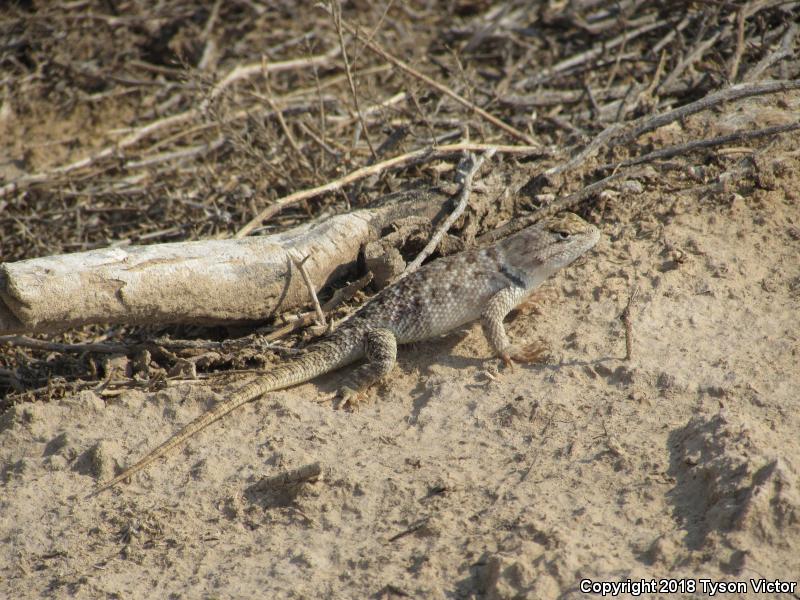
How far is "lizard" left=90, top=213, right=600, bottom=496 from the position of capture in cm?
517

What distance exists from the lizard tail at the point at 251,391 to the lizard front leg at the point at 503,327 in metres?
1.06

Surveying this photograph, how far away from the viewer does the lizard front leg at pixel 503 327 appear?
511 centimetres

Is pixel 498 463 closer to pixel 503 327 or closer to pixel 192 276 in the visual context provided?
pixel 503 327

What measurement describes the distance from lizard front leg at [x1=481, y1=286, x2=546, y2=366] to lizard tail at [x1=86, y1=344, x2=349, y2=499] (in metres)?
1.06

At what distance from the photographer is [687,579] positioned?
3484 millimetres

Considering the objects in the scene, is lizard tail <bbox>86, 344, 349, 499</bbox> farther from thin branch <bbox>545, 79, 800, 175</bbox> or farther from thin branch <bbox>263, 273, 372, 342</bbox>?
thin branch <bbox>545, 79, 800, 175</bbox>

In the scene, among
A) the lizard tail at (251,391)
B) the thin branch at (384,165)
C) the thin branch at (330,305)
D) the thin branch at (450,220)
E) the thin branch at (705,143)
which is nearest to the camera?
the lizard tail at (251,391)

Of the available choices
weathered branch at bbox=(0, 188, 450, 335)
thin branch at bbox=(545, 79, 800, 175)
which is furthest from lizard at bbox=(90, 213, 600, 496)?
thin branch at bbox=(545, 79, 800, 175)

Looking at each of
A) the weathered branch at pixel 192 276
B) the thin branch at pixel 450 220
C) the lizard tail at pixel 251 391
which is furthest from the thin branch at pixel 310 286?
the thin branch at pixel 450 220

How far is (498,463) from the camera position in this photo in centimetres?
437

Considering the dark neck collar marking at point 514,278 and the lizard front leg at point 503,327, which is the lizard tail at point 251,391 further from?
the dark neck collar marking at point 514,278

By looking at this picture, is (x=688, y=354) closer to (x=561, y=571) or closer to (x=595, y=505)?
(x=595, y=505)

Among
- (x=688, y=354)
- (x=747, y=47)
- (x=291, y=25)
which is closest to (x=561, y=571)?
(x=688, y=354)

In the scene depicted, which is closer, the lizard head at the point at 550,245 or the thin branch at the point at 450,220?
the lizard head at the point at 550,245
